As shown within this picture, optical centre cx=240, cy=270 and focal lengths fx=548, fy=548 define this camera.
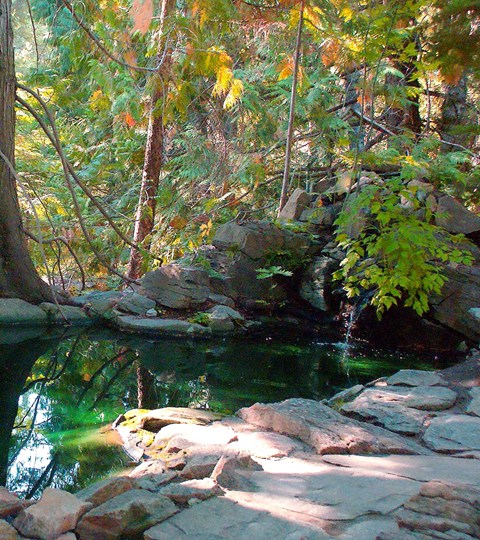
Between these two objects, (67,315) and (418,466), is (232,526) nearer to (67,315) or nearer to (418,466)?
(418,466)

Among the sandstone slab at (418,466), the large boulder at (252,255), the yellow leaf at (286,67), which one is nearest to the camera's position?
the sandstone slab at (418,466)

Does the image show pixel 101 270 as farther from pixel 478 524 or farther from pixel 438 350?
pixel 478 524

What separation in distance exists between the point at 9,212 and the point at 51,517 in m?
5.21

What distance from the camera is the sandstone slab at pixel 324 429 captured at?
3.48 metres

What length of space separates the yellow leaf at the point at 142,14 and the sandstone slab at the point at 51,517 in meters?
7.36

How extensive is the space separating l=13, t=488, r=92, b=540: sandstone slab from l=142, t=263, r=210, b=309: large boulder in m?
6.01

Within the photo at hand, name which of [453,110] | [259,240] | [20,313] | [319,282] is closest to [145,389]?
[20,313]

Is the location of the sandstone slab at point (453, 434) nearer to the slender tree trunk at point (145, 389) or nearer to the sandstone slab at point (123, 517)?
the sandstone slab at point (123, 517)

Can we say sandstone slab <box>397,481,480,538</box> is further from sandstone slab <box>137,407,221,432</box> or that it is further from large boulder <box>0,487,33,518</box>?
sandstone slab <box>137,407,221,432</box>

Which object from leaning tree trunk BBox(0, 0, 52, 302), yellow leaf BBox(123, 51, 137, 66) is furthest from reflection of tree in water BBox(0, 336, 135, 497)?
yellow leaf BBox(123, 51, 137, 66)

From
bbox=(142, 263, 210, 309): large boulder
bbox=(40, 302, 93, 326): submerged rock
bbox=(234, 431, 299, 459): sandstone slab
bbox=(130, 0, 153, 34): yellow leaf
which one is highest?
bbox=(130, 0, 153, 34): yellow leaf

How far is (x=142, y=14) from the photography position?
27.3 feet

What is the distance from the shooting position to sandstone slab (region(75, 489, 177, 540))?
7.74ft

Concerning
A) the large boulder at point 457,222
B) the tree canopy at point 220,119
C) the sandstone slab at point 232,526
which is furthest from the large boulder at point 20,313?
the large boulder at point 457,222
